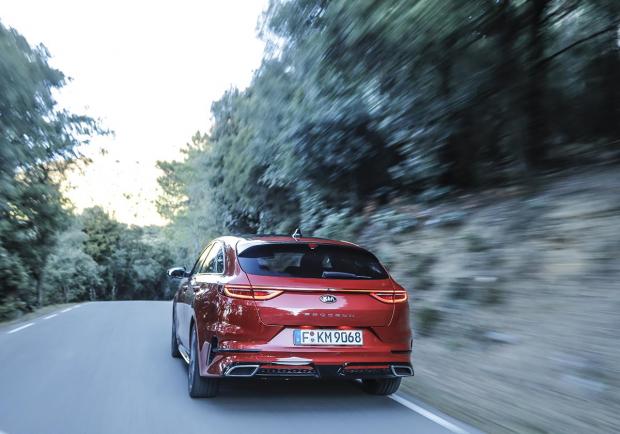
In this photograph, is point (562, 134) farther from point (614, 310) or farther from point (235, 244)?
point (235, 244)

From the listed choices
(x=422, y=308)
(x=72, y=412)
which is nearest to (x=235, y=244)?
(x=72, y=412)

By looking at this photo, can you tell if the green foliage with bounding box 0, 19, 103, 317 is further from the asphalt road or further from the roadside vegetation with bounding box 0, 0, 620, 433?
the asphalt road

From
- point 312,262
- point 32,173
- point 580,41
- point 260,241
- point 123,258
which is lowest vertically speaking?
point 312,262

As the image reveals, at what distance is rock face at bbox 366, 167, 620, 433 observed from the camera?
191 inches

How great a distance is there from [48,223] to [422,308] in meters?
16.3

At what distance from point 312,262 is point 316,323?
0.74m

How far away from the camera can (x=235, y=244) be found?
586 cm

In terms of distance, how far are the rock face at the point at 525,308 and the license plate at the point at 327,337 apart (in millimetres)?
1090

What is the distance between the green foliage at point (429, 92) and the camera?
7652mm

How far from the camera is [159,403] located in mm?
5570

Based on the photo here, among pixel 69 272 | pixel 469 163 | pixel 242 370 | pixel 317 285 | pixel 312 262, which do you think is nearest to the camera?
pixel 242 370

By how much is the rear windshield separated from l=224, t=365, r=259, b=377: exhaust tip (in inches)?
31.3

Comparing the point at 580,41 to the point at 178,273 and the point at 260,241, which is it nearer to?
the point at 260,241

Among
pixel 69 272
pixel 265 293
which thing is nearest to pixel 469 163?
pixel 265 293
